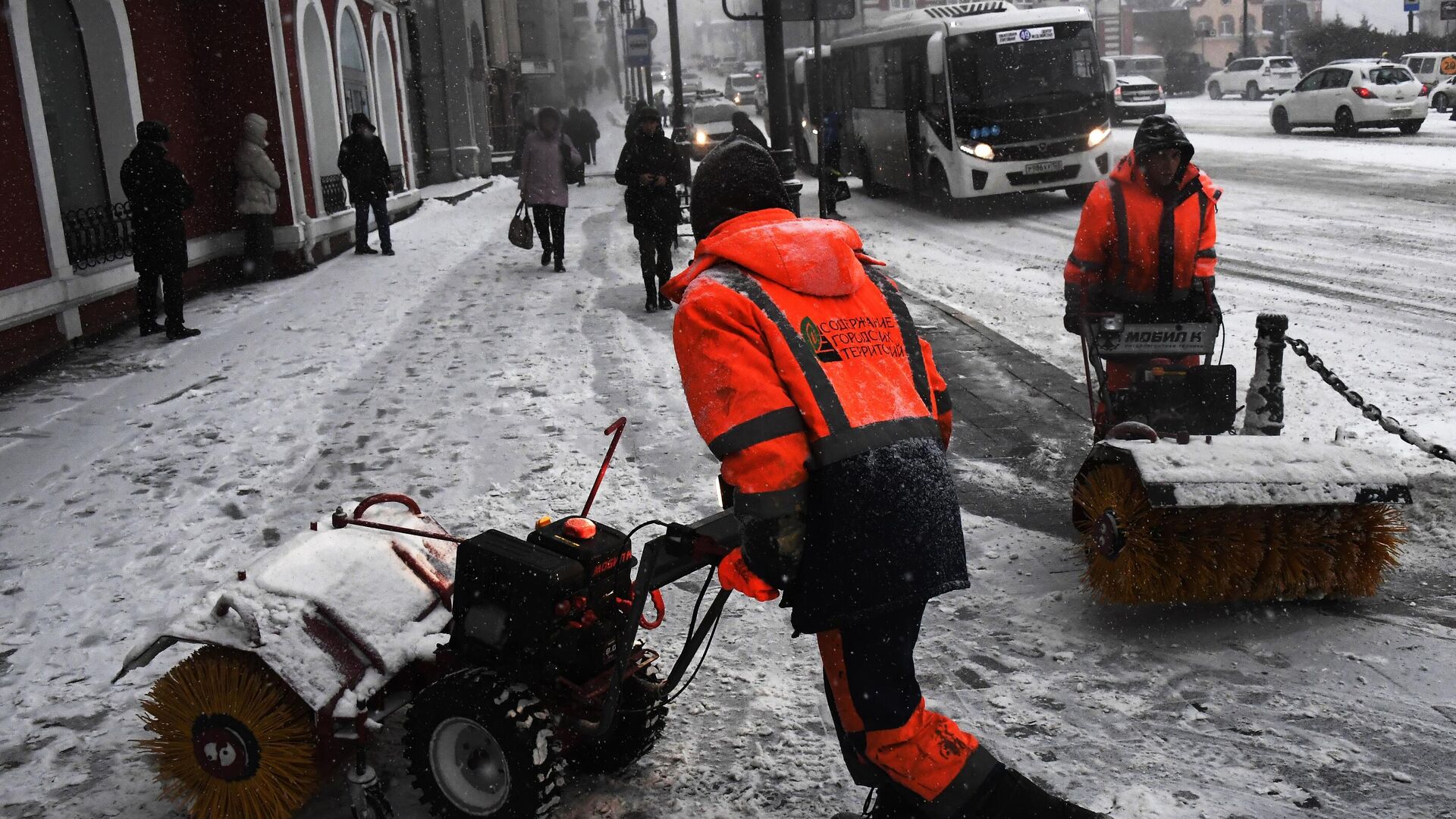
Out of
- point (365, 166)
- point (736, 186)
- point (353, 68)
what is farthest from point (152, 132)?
point (353, 68)

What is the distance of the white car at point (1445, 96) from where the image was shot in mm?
28453

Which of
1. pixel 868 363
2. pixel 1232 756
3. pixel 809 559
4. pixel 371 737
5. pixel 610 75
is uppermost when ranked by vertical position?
pixel 610 75

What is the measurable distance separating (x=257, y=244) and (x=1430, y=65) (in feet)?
115

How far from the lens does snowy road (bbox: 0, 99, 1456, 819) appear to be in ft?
10.3

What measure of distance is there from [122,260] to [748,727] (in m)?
9.02

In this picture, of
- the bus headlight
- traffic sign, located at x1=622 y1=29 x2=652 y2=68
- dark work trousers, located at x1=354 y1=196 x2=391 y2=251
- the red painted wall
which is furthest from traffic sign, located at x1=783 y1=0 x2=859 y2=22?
traffic sign, located at x1=622 y1=29 x2=652 y2=68

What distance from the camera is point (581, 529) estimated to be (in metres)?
2.97

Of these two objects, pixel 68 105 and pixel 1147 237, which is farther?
pixel 68 105

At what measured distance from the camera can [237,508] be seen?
5410 millimetres

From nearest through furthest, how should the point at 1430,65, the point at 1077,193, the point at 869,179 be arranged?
1. the point at 1077,193
2. the point at 869,179
3. the point at 1430,65

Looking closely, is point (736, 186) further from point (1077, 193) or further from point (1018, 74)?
point (1077, 193)

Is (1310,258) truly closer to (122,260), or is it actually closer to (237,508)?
(237,508)

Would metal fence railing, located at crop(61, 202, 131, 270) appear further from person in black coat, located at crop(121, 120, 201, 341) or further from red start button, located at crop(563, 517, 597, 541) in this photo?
red start button, located at crop(563, 517, 597, 541)

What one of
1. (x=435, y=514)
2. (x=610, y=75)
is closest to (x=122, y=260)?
(x=435, y=514)
